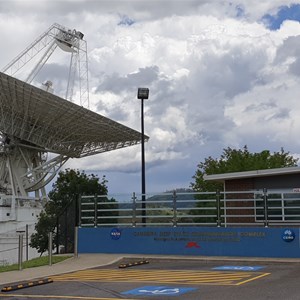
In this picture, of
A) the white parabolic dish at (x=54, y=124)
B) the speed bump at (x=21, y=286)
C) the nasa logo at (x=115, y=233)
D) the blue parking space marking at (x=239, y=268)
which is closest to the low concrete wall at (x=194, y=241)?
the nasa logo at (x=115, y=233)

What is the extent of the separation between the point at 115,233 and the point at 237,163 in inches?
1063

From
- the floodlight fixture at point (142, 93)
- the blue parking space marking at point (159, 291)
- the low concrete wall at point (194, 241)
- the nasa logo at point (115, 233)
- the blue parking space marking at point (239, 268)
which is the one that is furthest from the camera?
the floodlight fixture at point (142, 93)

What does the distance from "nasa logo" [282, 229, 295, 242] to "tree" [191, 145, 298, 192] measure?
2438 cm

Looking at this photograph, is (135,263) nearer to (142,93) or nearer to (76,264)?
(76,264)

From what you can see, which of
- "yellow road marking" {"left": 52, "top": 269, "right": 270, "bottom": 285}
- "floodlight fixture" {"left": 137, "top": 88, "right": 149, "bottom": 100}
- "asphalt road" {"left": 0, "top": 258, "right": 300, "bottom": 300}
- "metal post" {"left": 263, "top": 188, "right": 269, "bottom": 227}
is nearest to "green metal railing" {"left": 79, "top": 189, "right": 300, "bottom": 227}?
"metal post" {"left": 263, "top": 188, "right": 269, "bottom": 227}

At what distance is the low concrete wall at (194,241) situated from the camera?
1886cm

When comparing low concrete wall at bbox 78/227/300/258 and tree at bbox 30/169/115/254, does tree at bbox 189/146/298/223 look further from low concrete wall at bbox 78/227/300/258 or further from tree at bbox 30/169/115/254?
low concrete wall at bbox 78/227/300/258

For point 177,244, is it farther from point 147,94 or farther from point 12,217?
point 12,217

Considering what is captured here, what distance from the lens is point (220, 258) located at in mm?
18578

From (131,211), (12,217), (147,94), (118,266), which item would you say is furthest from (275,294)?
(12,217)

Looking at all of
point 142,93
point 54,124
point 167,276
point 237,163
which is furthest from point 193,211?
point 54,124

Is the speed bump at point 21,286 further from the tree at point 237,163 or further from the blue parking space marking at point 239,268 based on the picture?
the tree at point 237,163

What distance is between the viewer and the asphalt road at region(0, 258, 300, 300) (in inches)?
423

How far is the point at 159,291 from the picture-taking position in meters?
11.4
